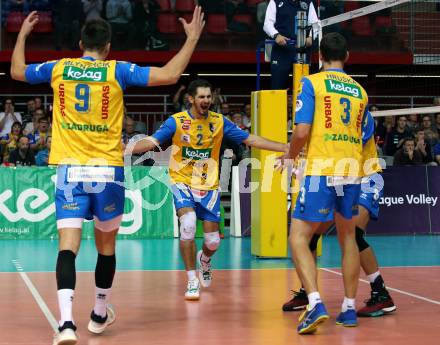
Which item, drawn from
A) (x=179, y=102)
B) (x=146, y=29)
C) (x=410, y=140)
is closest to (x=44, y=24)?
(x=146, y=29)

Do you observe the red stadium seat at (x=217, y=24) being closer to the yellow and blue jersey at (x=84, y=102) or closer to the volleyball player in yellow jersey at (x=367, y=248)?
the volleyball player in yellow jersey at (x=367, y=248)

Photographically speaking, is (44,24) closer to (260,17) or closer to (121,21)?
(121,21)

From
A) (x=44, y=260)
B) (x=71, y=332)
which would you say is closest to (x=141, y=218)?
(x=44, y=260)

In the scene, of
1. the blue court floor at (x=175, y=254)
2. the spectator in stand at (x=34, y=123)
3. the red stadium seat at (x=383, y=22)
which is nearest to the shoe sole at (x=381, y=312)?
the blue court floor at (x=175, y=254)

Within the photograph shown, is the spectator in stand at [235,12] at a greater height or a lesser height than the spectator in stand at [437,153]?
greater

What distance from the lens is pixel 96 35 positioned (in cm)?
695

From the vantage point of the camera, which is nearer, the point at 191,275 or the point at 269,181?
the point at 191,275

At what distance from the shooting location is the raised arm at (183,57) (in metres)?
6.66

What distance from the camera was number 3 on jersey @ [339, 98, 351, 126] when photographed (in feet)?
24.7

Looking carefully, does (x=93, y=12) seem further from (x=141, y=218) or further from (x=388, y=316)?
(x=388, y=316)

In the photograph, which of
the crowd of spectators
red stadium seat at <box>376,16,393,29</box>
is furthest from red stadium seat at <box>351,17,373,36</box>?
the crowd of spectators

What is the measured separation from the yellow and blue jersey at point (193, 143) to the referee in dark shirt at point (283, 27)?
3.41 metres

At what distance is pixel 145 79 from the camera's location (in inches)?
273

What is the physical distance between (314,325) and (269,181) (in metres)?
6.20
